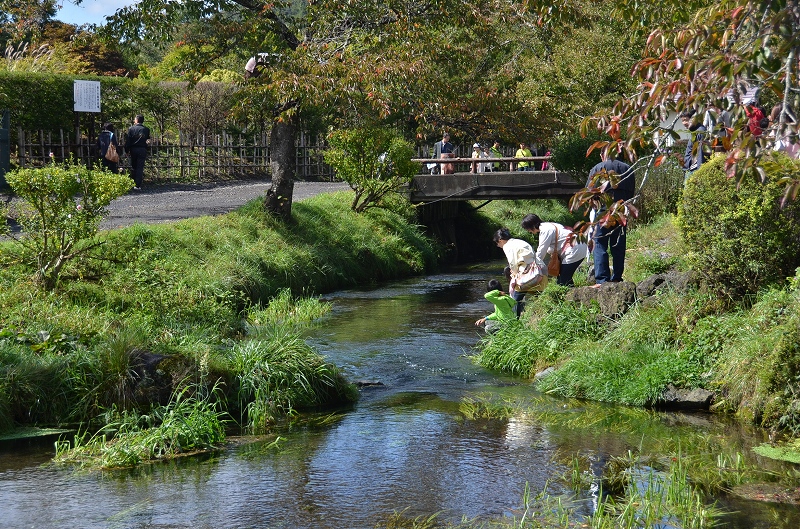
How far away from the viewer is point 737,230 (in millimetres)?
9289

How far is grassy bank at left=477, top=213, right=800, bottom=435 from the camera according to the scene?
26.7 ft

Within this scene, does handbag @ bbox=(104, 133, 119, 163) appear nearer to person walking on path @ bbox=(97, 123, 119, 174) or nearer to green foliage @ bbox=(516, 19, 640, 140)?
person walking on path @ bbox=(97, 123, 119, 174)

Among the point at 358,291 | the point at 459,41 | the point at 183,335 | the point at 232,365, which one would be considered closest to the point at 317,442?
the point at 232,365

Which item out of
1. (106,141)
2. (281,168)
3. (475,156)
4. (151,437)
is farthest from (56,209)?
(475,156)

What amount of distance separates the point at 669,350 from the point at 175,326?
5.52 m

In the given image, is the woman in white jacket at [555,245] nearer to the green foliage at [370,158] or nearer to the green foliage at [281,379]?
the green foliage at [281,379]

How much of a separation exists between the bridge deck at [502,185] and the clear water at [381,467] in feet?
40.0

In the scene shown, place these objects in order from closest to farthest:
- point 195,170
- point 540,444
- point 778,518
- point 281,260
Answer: point 778,518 → point 540,444 → point 281,260 → point 195,170

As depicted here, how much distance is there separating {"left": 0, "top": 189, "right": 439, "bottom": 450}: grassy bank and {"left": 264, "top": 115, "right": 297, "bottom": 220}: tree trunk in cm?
35

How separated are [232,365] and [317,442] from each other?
1694 millimetres

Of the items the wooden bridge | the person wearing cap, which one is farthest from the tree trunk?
the wooden bridge

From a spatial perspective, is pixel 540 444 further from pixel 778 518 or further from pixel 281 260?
pixel 281 260

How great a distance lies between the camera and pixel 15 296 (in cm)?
1111

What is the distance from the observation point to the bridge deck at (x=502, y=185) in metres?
22.4
